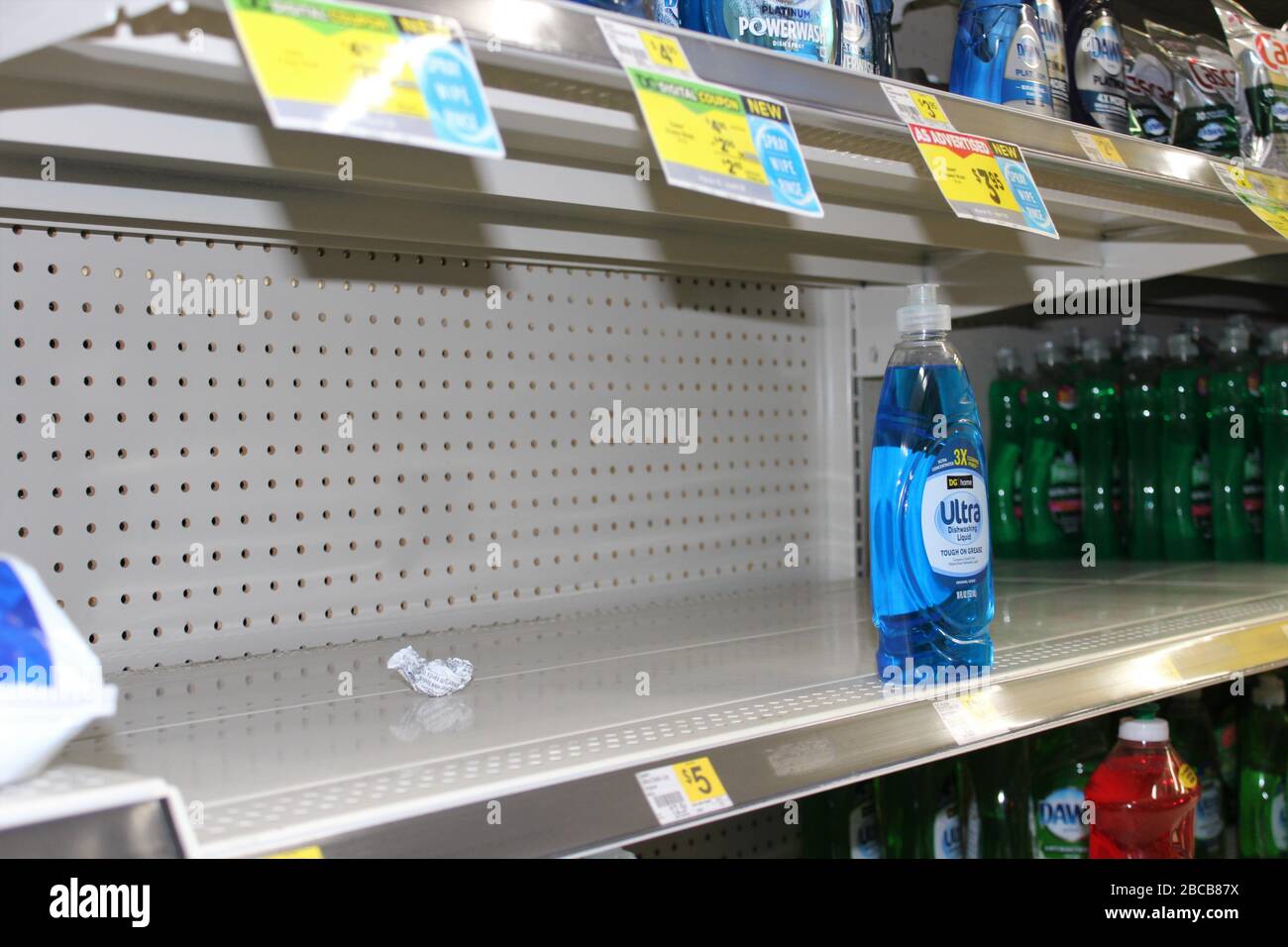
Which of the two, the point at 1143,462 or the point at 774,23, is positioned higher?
the point at 774,23

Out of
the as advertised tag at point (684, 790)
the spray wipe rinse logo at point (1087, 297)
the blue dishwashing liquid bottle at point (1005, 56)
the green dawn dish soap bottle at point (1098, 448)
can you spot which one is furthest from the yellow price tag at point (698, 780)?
the green dawn dish soap bottle at point (1098, 448)

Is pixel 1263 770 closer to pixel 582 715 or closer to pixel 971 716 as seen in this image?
pixel 971 716

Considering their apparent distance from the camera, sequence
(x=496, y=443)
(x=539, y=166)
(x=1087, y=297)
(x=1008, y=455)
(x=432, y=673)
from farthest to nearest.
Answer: (x=1008, y=455) → (x=1087, y=297) → (x=496, y=443) → (x=539, y=166) → (x=432, y=673)

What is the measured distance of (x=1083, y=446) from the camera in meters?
2.35

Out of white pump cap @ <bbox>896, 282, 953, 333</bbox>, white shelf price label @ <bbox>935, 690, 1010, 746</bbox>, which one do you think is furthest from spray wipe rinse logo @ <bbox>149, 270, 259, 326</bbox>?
white shelf price label @ <bbox>935, 690, 1010, 746</bbox>

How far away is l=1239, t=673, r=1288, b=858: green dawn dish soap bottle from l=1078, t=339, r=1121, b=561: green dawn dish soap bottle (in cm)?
38

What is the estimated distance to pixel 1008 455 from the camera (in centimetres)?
236

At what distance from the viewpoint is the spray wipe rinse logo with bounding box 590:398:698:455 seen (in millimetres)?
1666

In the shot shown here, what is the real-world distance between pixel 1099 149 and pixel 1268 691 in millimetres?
1260

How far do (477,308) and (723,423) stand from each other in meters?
0.47

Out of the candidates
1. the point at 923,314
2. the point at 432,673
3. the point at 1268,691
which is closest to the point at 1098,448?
the point at 1268,691

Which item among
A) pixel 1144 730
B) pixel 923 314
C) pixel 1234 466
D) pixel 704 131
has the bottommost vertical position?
pixel 1144 730

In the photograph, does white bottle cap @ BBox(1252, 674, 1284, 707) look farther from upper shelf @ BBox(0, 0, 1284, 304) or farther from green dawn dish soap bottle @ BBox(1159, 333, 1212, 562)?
upper shelf @ BBox(0, 0, 1284, 304)

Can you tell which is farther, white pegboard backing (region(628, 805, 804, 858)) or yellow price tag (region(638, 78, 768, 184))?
white pegboard backing (region(628, 805, 804, 858))
